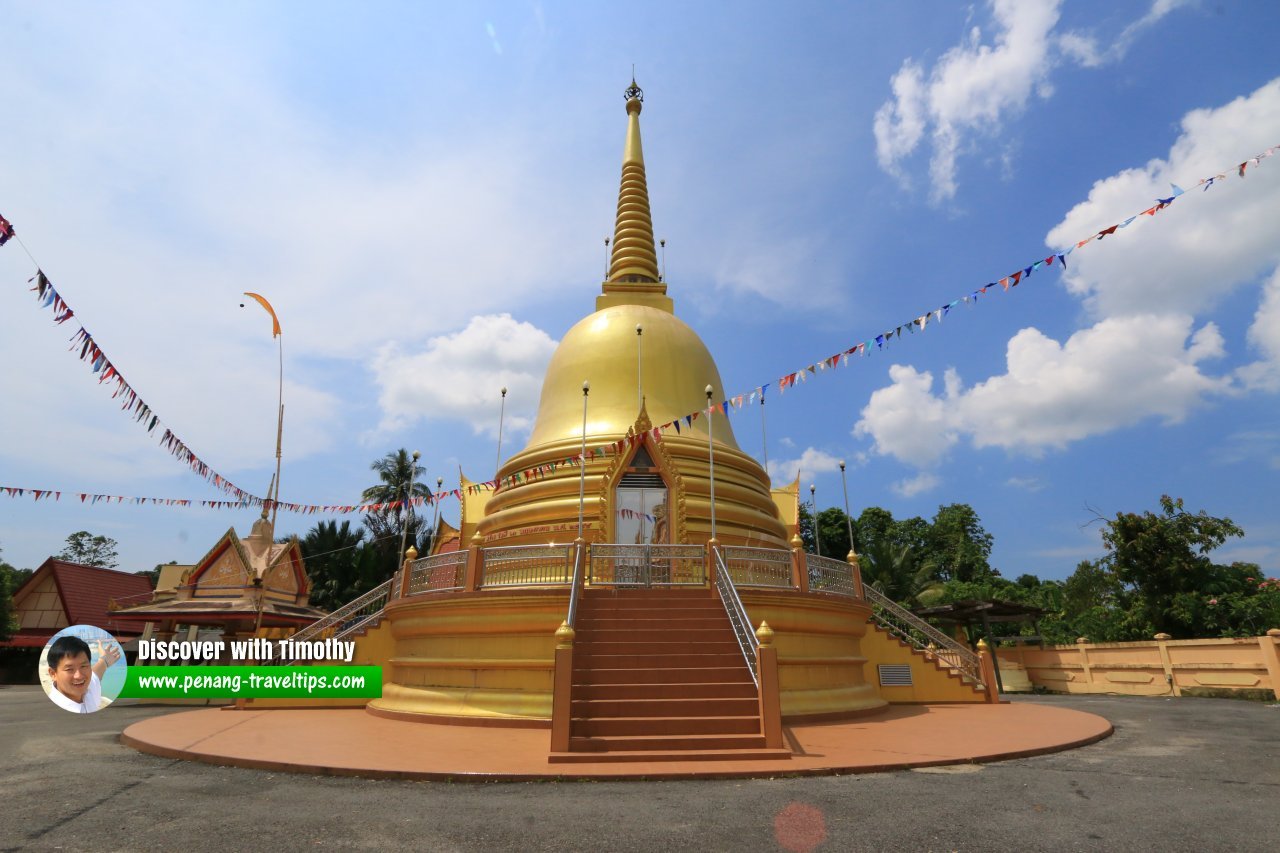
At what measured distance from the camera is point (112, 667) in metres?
16.3

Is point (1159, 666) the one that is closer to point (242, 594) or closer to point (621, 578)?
point (621, 578)

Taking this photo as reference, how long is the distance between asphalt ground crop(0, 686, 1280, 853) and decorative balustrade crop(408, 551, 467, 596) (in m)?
5.02

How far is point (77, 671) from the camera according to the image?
13.8 metres

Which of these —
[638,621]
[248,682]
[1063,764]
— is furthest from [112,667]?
[1063,764]

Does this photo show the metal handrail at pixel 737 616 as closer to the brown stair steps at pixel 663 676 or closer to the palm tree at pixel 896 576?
the brown stair steps at pixel 663 676

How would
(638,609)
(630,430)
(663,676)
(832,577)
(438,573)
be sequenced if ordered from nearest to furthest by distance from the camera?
(663,676)
(638,609)
(438,573)
(832,577)
(630,430)

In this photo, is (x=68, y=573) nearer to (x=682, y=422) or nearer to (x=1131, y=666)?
(x=682, y=422)

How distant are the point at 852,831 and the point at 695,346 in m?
16.7

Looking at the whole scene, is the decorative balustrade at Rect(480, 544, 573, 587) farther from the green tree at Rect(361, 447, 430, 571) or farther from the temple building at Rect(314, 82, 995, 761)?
the green tree at Rect(361, 447, 430, 571)

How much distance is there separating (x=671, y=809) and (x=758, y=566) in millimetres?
6802

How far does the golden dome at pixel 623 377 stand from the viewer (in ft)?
61.5

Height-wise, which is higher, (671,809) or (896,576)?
(896,576)

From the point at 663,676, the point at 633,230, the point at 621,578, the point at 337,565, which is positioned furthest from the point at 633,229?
the point at 337,565

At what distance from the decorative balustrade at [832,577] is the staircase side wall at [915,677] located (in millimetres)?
1526
